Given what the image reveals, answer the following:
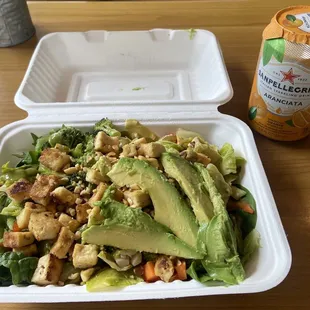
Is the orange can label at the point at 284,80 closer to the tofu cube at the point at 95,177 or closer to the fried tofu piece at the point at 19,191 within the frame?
the tofu cube at the point at 95,177

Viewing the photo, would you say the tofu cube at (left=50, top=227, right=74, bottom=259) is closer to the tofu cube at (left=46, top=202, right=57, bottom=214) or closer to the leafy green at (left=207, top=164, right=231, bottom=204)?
the tofu cube at (left=46, top=202, right=57, bottom=214)

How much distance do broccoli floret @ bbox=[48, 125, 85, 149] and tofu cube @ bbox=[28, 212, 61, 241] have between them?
0.27 metres

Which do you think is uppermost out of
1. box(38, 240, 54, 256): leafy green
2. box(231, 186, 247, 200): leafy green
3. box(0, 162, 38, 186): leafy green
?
box(0, 162, 38, 186): leafy green

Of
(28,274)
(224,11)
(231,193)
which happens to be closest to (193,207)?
(231,193)

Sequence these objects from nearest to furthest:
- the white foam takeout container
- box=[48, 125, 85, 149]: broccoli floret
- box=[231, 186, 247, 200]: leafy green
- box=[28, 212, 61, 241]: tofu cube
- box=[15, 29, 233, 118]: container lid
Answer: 1. the white foam takeout container
2. box=[28, 212, 61, 241]: tofu cube
3. box=[231, 186, 247, 200]: leafy green
4. box=[48, 125, 85, 149]: broccoli floret
5. box=[15, 29, 233, 118]: container lid

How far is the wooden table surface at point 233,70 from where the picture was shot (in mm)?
857

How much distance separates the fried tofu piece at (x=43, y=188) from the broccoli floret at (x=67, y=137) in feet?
0.49

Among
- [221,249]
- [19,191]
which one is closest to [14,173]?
[19,191]

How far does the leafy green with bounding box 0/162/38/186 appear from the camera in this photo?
1035 millimetres

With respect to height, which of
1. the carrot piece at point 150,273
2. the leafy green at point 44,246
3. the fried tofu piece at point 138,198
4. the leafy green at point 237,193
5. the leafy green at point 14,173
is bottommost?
Answer: the carrot piece at point 150,273

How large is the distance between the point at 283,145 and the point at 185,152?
0.35 metres

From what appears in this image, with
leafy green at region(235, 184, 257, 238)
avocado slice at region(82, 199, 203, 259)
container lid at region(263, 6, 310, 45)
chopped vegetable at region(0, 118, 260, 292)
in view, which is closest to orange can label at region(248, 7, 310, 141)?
container lid at region(263, 6, 310, 45)

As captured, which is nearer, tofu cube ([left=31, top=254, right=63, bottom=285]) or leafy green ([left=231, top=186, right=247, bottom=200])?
tofu cube ([left=31, top=254, right=63, bottom=285])

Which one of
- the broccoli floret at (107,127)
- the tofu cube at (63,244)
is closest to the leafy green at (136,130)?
the broccoli floret at (107,127)
